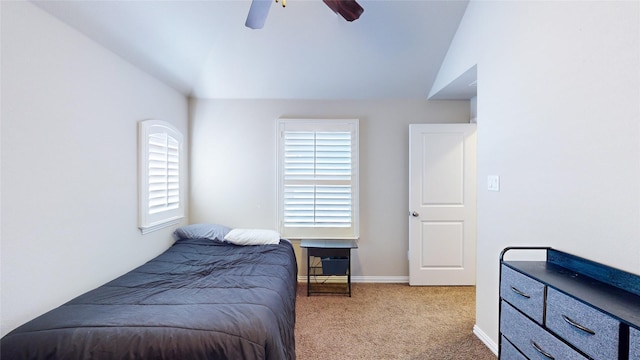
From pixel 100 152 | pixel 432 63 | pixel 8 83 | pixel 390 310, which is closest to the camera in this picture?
pixel 8 83

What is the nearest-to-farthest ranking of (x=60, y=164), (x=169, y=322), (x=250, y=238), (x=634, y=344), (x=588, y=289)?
(x=634, y=344), (x=588, y=289), (x=169, y=322), (x=60, y=164), (x=250, y=238)

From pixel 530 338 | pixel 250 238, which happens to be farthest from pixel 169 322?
pixel 530 338

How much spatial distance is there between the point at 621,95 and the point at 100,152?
3147 mm

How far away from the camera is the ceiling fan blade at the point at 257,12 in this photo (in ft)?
6.11

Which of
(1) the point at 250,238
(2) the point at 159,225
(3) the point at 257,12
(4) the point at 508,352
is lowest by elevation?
(4) the point at 508,352

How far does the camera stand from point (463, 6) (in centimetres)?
267

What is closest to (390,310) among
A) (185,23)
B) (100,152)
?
(100,152)

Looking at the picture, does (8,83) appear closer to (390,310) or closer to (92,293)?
(92,293)

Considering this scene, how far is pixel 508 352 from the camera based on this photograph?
1626 mm

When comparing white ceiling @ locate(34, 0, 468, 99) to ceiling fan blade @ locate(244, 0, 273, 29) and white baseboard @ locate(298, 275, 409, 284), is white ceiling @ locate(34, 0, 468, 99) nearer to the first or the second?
ceiling fan blade @ locate(244, 0, 273, 29)

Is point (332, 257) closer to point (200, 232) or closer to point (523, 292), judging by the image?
point (200, 232)

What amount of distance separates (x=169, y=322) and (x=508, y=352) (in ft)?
6.02

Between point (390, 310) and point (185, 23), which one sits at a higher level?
point (185, 23)

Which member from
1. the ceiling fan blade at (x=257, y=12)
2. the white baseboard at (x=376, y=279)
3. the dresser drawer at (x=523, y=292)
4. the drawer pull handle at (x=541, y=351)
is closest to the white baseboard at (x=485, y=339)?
the dresser drawer at (x=523, y=292)
